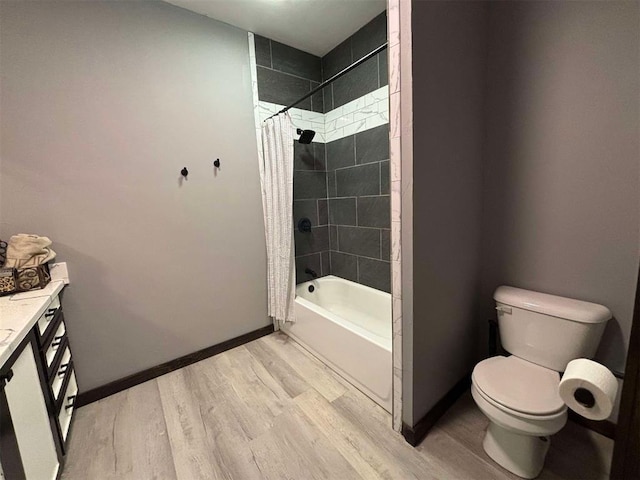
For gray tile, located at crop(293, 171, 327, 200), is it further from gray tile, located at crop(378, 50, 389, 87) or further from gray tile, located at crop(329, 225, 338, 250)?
gray tile, located at crop(378, 50, 389, 87)

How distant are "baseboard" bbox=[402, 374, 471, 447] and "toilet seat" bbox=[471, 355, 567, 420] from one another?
334mm

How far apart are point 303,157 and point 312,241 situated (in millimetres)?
840

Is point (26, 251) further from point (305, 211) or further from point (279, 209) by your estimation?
point (305, 211)

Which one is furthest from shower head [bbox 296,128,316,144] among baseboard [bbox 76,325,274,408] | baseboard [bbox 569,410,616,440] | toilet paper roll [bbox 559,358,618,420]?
baseboard [bbox 569,410,616,440]

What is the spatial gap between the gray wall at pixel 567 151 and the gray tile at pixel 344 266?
4.06 feet

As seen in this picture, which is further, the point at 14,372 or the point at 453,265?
the point at 453,265

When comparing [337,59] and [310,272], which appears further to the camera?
[310,272]

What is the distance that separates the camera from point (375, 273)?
7.79 ft

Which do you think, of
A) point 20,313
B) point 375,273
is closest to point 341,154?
point 375,273

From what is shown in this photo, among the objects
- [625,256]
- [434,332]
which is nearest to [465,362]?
[434,332]

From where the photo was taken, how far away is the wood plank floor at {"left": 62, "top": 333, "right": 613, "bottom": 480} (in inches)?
47.3

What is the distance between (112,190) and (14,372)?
3.60 feet

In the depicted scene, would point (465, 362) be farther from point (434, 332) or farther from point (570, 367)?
point (570, 367)

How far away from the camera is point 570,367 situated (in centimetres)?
103
